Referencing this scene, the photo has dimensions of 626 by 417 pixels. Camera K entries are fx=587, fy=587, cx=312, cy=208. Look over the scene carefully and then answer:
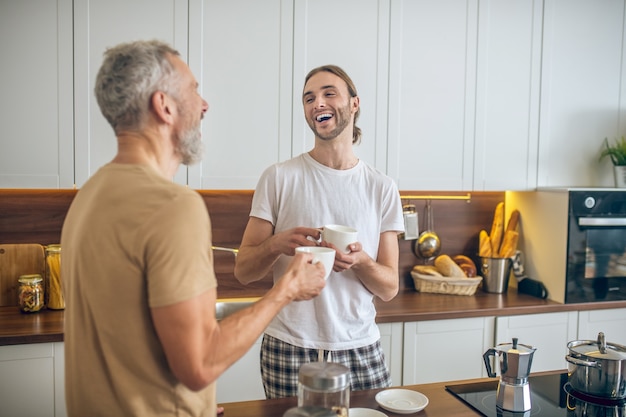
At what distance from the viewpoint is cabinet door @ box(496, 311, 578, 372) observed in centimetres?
290

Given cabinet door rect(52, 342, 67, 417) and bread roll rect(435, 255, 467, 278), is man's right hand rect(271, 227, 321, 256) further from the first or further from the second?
bread roll rect(435, 255, 467, 278)

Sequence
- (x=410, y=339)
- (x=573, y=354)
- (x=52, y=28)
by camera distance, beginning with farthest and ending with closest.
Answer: (x=410, y=339), (x=52, y=28), (x=573, y=354)

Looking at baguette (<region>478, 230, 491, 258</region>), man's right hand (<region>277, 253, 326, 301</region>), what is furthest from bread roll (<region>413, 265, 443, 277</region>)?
man's right hand (<region>277, 253, 326, 301</region>)

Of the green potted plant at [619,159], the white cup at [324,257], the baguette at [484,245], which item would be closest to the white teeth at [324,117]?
the white cup at [324,257]

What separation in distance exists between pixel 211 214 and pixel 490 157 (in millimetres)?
1504

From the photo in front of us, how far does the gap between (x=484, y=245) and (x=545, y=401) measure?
1.80 m

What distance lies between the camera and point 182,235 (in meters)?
0.97

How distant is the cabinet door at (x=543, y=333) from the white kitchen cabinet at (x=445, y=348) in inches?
3.6

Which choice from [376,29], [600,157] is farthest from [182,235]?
[600,157]

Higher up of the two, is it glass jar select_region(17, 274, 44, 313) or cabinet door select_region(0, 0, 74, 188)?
cabinet door select_region(0, 0, 74, 188)

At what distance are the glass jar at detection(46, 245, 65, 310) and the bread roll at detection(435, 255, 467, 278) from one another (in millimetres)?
1925

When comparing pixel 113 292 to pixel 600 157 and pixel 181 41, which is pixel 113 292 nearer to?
pixel 181 41

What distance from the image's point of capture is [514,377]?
1.51m

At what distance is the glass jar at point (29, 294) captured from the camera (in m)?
2.52
